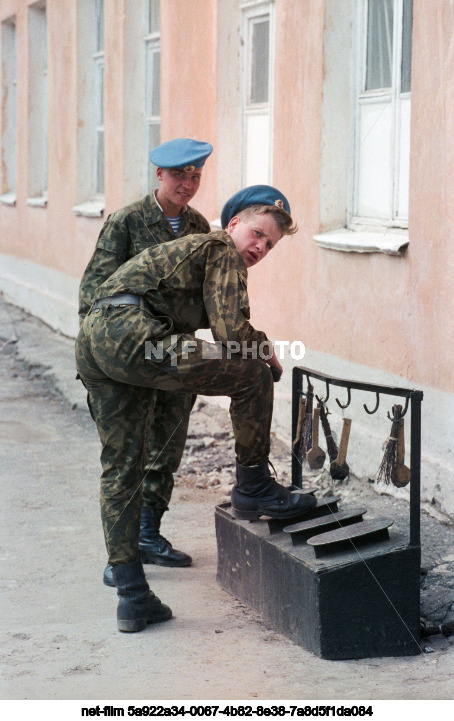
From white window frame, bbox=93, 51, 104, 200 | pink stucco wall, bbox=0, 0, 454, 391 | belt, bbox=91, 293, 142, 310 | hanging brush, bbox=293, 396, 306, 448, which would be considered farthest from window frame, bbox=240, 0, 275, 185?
white window frame, bbox=93, 51, 104, 200

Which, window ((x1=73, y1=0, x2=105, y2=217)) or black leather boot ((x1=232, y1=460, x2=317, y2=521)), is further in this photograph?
window ((x1=73, y1=0, x2=105, y2=217))

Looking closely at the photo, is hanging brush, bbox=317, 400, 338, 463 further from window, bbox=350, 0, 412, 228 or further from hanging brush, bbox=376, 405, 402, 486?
window, bbox=350, 0, 412, 228

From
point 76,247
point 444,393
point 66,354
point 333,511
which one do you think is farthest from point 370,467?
point 76,247

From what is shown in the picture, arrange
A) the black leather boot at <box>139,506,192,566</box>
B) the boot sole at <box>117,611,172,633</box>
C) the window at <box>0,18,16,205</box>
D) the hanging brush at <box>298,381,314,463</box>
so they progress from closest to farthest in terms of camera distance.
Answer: the boot sole at <box>117,611,172,633</box>
the hanging brush at <box>298,381,314,463</box>
the black leather boot at <box>139,506,192,566</box>
the window at <box>0,18,16,205</box>

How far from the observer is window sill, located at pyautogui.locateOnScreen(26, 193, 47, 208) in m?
14.6

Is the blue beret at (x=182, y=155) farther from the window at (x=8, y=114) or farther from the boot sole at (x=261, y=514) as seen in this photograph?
the window at (x=8, y=114)

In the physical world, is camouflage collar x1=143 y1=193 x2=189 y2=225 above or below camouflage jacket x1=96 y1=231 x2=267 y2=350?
above

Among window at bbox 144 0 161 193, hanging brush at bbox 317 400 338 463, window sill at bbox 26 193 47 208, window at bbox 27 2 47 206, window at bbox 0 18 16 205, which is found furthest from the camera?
window at bbox 0 18 16 205

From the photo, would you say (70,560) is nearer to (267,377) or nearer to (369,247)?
(267,377)

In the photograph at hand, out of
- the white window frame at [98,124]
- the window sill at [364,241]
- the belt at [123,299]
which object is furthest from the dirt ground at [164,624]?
the white window frame at [98,124]

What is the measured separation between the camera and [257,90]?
8.18 meters

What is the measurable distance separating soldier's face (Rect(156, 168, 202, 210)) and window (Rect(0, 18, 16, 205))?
12.8m

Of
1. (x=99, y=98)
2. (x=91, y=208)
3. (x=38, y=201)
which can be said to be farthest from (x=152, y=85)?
(x=38, y=201)

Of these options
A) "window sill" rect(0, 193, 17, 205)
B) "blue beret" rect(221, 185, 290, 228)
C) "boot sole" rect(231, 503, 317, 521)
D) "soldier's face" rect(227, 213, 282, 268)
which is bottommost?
"boot sole" rect(231, 503, 317, 521)
